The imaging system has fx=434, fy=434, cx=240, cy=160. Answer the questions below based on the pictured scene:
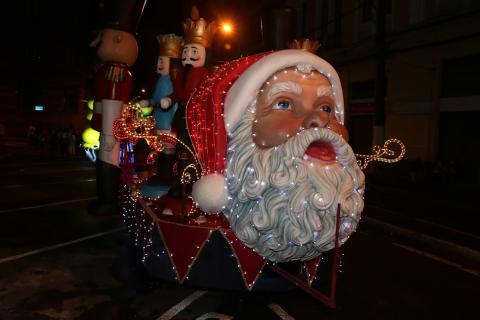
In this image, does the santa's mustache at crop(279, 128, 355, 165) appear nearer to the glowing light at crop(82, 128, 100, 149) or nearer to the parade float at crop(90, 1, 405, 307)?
the parade float at crop(90, 1, 405, 307)

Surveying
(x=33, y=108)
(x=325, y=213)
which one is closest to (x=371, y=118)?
(x=325, y=213)

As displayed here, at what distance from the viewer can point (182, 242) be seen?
4.12 m

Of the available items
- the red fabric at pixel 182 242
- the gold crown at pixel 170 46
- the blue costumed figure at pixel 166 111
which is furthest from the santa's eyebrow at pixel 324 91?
the gold crown at pixel 170 46

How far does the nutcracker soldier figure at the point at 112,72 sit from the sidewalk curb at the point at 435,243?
16.6ft

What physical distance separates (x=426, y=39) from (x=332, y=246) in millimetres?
14391

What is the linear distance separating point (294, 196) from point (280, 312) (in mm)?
1456

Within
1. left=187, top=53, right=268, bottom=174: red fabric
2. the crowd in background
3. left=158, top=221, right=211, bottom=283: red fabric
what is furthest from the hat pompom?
the crowd in background

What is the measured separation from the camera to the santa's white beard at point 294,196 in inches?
131

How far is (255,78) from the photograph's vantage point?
3.75m

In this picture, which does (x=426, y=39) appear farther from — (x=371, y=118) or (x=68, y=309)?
(x=68, y=309)

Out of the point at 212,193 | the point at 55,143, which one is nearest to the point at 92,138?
the point at 212,193

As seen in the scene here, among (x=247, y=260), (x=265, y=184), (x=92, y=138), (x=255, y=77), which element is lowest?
(x=247, y=260)

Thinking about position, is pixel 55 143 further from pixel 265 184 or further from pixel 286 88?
pixel 265 184

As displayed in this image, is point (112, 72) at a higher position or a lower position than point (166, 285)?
higher
